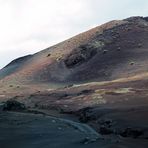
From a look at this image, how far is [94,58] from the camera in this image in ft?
273

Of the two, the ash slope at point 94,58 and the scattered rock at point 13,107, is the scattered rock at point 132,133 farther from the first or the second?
the ash slope at point 94,58

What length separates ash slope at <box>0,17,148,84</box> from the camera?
247 ft

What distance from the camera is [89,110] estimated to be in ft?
130

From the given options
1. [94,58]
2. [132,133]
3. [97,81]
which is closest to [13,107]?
[132,133]

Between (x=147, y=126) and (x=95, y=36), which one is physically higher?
(x=95, y=36)

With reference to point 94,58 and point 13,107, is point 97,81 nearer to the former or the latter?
point 94,58

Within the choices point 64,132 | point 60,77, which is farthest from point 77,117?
point 60,77

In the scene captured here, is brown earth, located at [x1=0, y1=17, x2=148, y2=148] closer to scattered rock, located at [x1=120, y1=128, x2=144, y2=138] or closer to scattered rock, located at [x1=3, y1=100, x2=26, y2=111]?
scattered rock, located at [x1=120, y1=128, x2=144, y2=138]

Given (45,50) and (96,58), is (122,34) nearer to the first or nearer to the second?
(96,58)

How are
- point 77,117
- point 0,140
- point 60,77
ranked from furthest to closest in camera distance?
point 60,77, point 77,117, point 0,140

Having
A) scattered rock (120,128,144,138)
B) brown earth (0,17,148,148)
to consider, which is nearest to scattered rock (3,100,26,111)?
brown earth (0,17,148,148)

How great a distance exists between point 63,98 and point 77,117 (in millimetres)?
12734

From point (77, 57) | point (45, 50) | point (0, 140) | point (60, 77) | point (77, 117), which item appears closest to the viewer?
point (0, 140)

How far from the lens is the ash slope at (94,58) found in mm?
75188
